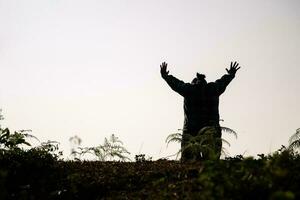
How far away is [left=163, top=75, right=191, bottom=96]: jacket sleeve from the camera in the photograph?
48.1 feet

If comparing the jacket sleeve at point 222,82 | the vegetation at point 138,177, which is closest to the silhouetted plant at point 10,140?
the vegetation at point 138,177

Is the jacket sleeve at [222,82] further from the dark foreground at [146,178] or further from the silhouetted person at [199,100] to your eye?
the dark foreground at [146,178]

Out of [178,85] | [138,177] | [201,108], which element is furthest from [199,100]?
[138,177]

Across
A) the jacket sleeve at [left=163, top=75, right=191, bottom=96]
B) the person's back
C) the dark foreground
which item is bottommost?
the dark foreground

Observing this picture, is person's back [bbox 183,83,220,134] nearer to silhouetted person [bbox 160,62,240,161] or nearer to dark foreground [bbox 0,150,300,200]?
silhouetted person [bbox 160,62,240,161]

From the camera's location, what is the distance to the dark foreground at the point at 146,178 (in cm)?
655

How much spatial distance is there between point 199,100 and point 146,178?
5164 millimetres

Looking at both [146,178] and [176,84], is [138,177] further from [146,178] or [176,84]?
[176,84]

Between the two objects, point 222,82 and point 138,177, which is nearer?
point 138,177

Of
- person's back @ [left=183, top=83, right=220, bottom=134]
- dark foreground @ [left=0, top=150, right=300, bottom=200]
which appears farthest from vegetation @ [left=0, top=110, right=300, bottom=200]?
person's back @ [left=183, top=83, right=220, bottom=134]

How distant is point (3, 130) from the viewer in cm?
1109

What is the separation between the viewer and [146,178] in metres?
9.99

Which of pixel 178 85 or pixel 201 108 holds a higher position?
pixel 178 85

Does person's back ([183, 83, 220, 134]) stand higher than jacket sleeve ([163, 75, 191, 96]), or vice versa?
jacket sleeve ([163, 75, 191, 96])
